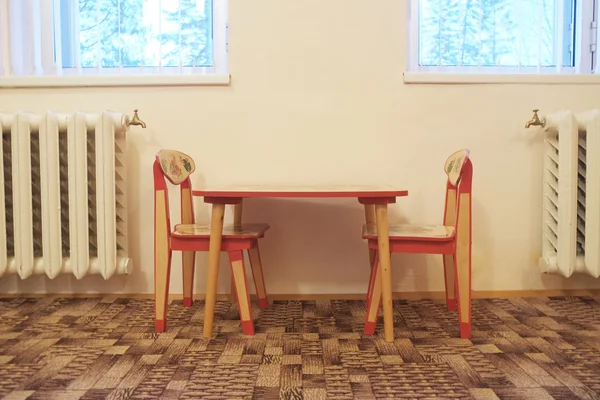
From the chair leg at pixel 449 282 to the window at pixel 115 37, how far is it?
1.29 metres

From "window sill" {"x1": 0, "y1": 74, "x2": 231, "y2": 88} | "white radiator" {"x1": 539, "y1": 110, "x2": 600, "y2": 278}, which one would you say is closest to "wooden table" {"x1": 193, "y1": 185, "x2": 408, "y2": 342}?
"window sill" {"x1": 0, "y1": 74, "x2": 231, "y2": 88}

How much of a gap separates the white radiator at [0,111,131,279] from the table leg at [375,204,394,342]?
1.09 metres

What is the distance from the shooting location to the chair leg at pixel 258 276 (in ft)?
6.68

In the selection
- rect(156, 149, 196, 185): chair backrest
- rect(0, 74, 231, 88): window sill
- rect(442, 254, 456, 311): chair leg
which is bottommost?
rect(442, 254, 456, 311): chair leg

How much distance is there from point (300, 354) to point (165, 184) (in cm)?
74

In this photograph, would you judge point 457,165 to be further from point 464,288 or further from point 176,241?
point 176,241

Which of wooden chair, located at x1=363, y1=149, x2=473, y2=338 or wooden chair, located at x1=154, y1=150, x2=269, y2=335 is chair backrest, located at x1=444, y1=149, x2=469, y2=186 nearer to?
wooden chair, located at x1=363, y1=149, x2=473, y2=338

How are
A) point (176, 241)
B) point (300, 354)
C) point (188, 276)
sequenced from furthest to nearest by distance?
1. point (188, 276)
2. point (176, 241)
3. point (300, 354)

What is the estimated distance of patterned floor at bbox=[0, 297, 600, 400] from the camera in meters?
1.24

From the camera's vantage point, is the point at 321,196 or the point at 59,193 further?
the point at 59,193

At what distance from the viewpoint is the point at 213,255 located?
163 cm

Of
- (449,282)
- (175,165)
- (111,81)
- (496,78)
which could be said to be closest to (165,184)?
(175,165)

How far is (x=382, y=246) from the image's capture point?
160 centimetres

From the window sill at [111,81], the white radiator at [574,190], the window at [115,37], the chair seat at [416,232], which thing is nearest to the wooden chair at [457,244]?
the chair seat at [416,232]
